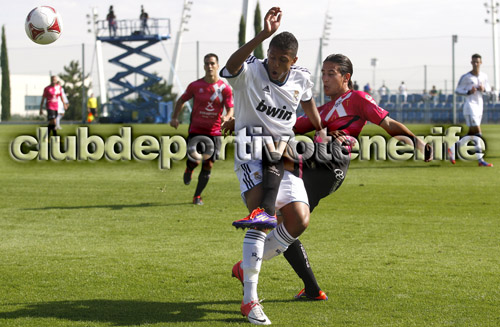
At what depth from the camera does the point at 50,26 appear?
424 inches

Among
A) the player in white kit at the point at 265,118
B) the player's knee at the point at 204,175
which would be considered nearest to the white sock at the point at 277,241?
the player in white kit at the point at 265,118

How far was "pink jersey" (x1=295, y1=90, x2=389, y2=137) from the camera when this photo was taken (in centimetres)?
578

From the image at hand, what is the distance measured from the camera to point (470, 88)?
16.5m

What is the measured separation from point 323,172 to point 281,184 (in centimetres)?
55

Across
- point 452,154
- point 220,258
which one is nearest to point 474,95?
point 452,154

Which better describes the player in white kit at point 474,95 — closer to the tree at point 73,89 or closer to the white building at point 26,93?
the tree at point 73,89

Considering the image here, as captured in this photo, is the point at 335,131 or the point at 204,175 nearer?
the point at 335,131

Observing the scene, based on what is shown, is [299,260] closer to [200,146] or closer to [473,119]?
[200,146]

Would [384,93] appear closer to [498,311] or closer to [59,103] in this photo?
[59,103]

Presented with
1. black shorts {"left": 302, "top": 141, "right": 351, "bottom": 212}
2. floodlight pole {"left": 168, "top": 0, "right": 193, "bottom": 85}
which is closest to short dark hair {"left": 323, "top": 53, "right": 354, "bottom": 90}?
black shorts {"left": 302, "top": 141, "right": 351, "bottom": 212}

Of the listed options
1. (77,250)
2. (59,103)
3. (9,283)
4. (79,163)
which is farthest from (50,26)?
(59,103)

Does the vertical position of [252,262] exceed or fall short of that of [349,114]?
it falls short

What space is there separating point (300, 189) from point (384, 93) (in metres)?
41.2

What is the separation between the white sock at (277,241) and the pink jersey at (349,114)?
41.3 inches
